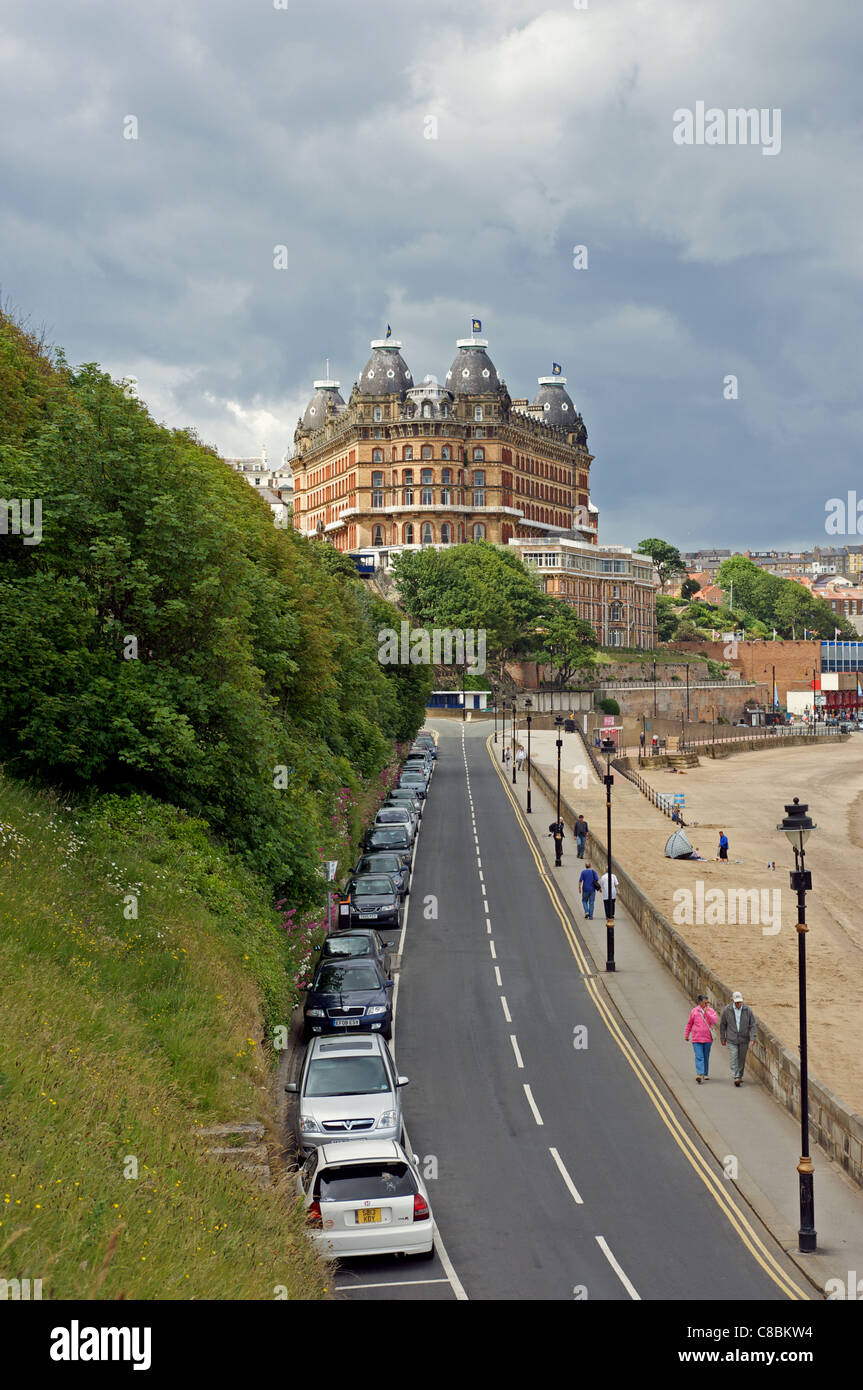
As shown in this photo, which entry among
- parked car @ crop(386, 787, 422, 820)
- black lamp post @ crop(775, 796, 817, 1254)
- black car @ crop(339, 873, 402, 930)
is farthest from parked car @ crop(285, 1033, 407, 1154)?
parked car @ crop(386, 787, 422, 820)

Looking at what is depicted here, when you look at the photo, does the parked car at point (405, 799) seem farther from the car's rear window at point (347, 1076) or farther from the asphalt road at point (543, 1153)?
the car's rear window at point (347, 1076)

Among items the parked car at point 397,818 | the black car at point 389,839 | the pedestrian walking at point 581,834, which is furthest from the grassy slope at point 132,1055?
the parked car at point 397,818

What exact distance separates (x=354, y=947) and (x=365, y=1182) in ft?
42.5

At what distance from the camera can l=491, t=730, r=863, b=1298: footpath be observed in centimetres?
1444

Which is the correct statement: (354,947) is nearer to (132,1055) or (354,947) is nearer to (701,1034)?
(701,1034)

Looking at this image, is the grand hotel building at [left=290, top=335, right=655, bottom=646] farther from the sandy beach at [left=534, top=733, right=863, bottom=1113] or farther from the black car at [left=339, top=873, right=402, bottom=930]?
the black car at [left=339, top=873, right=402, bottom=930]

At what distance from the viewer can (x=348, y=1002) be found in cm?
2245

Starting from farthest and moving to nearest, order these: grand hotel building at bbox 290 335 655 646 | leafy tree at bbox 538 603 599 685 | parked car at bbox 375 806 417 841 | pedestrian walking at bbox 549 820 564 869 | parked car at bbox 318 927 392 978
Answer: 1. grand hotel building at bbox 290 335 655 646
2. leafy tree at bbox 538 603 599 685
3. parked car at bbox 375 806 417 841
4. pedestrian walking at bbox 549 820 564 869
5. parked car at bbox 318 927 392 978

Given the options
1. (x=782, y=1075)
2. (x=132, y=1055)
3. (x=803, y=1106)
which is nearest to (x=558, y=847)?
(x=782, y=1075)

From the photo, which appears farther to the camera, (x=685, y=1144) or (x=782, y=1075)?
(x=782, y=1075)

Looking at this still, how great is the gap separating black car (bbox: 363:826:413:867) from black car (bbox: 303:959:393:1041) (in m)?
16.7

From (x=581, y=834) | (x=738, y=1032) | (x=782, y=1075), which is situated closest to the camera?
(x=782, y=1075)
